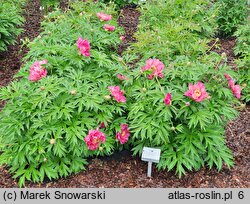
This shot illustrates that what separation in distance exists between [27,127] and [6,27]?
99.8 inches

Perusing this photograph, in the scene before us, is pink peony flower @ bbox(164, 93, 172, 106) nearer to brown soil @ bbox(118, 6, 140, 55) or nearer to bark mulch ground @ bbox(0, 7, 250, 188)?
bark mulch ground @ bbox(0, 7, 250, 188)

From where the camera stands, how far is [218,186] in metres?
3.68

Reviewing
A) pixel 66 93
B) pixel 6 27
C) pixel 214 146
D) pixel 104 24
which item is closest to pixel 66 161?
pixel 66 93

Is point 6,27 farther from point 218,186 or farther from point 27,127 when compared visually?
point 218,186

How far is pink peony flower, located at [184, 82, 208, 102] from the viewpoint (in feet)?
11.0

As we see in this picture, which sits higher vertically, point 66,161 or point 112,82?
point 112,82

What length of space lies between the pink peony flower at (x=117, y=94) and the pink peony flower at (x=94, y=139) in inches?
13.7

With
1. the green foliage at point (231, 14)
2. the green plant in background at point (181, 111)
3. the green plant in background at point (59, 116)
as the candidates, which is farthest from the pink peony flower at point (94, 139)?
A: the green foliage at point (231, 14)

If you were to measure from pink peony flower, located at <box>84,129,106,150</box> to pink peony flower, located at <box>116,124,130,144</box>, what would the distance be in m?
0.17

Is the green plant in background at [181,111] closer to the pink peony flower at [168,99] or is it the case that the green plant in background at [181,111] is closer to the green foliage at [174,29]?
the pink peony flower at [168,99]

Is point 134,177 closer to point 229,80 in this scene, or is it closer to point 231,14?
point 229,80

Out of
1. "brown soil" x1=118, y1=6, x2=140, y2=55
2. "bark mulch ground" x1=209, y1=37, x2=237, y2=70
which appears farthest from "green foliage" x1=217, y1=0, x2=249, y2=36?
"brown soil" x1=118, y1=6, x2=140, y2=55

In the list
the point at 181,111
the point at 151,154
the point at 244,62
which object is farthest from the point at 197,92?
the point at 244,62

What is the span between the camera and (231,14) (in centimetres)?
643
